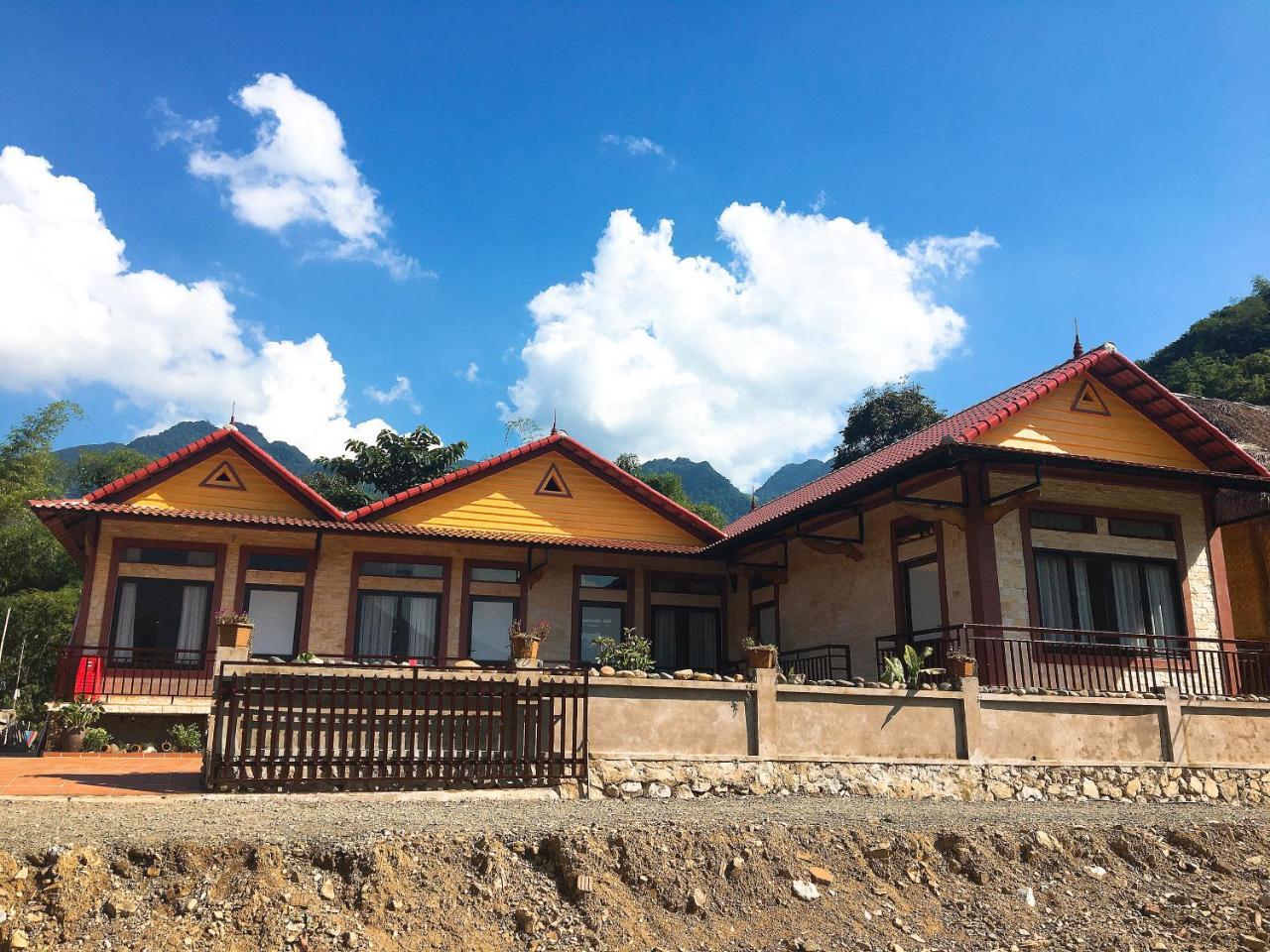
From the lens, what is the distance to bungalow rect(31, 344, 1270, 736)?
52.7 feet

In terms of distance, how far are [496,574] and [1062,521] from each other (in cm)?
1096

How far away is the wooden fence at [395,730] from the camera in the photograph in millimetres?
10430

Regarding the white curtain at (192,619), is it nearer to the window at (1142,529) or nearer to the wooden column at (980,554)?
the wooden column at (980,554)

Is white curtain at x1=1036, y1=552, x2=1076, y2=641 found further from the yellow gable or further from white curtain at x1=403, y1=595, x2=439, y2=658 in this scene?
white curtain at x1=403, y1=595, x2=439, y2=658

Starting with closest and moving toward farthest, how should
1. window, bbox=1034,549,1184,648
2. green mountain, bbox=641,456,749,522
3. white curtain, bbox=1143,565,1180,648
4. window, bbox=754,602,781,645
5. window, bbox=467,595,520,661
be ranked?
window, bbox=1034,549,1184,648, white curtain, bbox=1143,565,1180,648, window, bbox=467,595,520,661, window, bbox=754,602,781,645, green mountain, bbox=641,456,749,522

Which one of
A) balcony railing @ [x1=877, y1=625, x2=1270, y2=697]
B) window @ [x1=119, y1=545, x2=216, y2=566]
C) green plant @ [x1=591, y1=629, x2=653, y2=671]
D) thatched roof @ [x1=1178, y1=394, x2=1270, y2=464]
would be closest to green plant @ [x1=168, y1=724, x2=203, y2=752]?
window @ [x1=119, y1=545, x2=216, y2=566]

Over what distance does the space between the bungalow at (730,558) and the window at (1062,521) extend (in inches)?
1.8

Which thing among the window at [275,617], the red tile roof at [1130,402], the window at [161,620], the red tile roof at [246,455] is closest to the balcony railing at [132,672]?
the window at [161,620]

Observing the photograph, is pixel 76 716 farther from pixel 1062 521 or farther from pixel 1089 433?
pixel 1089 433

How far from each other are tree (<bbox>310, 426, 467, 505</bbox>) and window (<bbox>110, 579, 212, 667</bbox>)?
1933 centimetres

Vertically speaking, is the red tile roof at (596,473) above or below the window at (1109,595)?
above

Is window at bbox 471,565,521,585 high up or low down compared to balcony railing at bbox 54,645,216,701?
up

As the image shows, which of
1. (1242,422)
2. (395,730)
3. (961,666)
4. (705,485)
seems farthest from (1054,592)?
(705,485)

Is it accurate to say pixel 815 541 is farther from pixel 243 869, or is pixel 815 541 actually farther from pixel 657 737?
pixel 243 869
